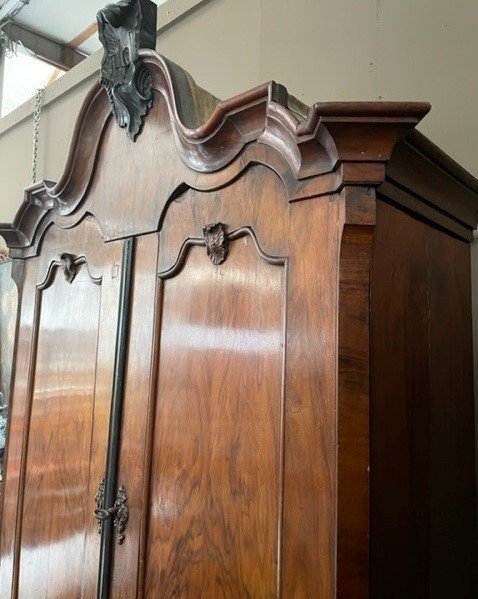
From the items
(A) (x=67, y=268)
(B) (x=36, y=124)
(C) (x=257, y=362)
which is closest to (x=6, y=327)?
(B) (x=36, y=124)

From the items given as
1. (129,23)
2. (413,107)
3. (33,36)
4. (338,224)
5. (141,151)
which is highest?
(33,36)

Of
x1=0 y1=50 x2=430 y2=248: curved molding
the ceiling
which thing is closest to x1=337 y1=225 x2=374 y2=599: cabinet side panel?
x1=0 y1=50 x2=430 y2=248: curved molding

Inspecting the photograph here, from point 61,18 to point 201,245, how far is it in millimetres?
2203

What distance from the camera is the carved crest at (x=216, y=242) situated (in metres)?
0.89

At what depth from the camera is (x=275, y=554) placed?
0.75 metres

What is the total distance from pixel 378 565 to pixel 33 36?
9.24 feet

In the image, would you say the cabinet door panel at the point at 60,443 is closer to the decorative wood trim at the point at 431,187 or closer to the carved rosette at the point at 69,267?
the carved rosette at the point at 69,267

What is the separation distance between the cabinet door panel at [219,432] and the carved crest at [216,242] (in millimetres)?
14

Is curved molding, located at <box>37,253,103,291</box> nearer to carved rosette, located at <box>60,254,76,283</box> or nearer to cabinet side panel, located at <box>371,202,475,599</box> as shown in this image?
carved rosette, located at <box>60,254,76,283</box>

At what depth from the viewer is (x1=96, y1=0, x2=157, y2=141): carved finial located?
107cm

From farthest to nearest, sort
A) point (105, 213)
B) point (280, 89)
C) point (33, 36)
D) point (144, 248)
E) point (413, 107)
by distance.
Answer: point (33, 36) < point (105, 213) < point (144, 248) < point (280, 89) < point (413, 107)

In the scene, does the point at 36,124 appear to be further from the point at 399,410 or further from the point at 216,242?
the point at 399,410

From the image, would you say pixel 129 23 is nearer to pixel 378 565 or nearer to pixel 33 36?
pixel 378 565

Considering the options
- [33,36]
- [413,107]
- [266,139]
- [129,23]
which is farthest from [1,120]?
[413,107]
